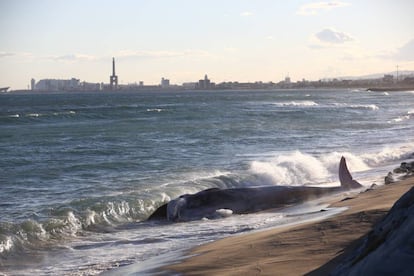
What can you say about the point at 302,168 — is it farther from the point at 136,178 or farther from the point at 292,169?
the point at 136,178

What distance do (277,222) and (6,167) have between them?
12152mm

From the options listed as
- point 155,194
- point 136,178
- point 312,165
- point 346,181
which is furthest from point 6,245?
point 312,165

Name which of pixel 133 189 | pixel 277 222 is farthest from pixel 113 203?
→ pixel 277 222

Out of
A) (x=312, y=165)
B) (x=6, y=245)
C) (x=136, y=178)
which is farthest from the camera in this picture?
(x=312, y=165)

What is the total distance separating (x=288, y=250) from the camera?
22.6 ft

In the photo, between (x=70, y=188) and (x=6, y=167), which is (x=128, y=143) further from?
(x=70, y=188)

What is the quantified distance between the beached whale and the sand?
346 centimetres

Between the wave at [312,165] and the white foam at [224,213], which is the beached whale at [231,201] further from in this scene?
the wave at [312,165]

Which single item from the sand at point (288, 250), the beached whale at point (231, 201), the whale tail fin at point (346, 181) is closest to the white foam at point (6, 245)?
the beached whale at point (231, 201)

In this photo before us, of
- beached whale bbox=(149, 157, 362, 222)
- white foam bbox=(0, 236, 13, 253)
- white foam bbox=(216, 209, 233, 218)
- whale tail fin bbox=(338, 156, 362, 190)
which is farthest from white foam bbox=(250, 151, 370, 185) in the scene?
white foam bbox=(0, 236, 13, 253)

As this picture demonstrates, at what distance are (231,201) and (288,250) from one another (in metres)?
5.76

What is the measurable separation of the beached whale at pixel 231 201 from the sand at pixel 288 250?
3.46 m

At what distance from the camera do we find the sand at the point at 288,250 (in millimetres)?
6070

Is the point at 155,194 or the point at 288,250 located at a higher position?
the point at 288,250
